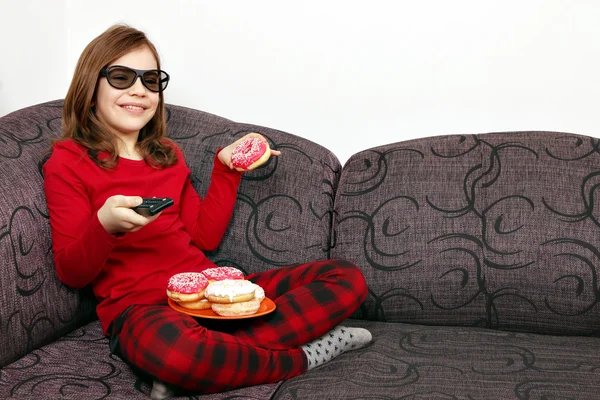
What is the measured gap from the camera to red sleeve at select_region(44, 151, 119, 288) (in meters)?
1.75

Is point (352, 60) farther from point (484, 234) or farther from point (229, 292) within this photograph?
point (229, 292)

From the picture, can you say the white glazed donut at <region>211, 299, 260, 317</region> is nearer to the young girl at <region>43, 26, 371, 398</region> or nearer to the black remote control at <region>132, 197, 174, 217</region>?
→ the young girl at <region>43, 26, 371, 398</region>

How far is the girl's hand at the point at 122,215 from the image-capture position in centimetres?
165

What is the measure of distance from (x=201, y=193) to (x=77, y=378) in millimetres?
737

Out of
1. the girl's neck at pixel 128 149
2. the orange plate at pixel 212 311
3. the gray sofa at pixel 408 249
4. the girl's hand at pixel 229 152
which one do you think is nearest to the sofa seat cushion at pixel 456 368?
the gray sofa at pixel 408 249

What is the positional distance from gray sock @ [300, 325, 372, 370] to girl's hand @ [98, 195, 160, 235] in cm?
51

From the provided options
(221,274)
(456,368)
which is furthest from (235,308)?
(456,368)

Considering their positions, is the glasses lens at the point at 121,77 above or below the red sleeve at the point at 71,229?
above

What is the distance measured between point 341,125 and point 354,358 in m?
1.00

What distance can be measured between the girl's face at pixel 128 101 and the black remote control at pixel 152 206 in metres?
0.44

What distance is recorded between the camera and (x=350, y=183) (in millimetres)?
2236

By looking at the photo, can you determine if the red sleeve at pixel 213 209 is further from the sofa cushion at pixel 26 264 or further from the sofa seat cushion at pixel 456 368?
the sofa seat cushion at pixel 456 368

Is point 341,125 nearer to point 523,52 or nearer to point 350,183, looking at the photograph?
point 350,183

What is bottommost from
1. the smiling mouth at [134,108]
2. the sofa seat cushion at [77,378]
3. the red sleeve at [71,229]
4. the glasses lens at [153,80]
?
the sofa seat cushion at [77,378]
